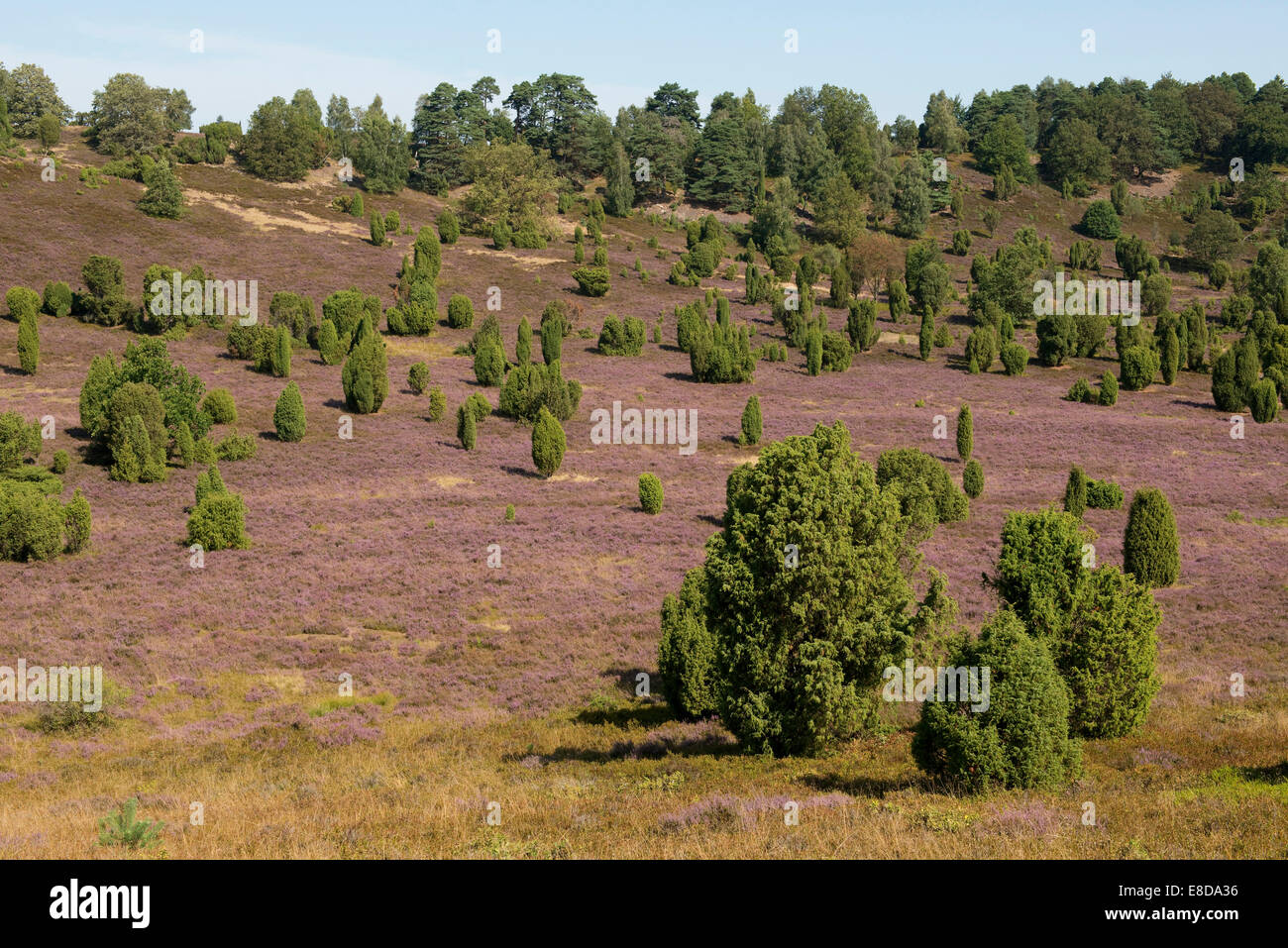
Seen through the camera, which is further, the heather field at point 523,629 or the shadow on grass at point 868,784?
the shadow on grass at point 868,784

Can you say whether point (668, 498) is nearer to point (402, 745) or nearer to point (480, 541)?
point (480, 541)

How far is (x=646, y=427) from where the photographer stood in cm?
5366

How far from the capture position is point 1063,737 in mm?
13547

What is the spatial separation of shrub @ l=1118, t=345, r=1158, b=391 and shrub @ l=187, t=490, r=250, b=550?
191ft

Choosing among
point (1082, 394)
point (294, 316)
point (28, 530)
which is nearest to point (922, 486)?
point (28, 530)

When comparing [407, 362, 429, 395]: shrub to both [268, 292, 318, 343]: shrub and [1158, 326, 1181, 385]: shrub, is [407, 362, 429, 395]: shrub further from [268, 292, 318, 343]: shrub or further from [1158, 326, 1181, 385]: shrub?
[1158, 326, 1181, 385]: shrub

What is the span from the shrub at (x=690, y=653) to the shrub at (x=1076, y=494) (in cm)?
2427

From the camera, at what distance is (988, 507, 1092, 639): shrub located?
1716cm

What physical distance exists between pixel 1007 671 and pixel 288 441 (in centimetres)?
3842

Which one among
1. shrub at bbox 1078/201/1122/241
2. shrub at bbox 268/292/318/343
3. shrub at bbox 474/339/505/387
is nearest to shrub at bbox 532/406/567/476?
shrub at bbox 474/339/505/387

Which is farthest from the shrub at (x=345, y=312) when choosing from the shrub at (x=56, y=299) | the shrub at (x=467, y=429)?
the shrub at (x=467, y=429)

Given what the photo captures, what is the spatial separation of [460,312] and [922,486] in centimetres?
4513

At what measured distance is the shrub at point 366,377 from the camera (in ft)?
165

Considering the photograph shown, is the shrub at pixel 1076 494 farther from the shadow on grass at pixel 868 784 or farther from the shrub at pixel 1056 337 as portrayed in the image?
the shrub at pixel 1056 337
